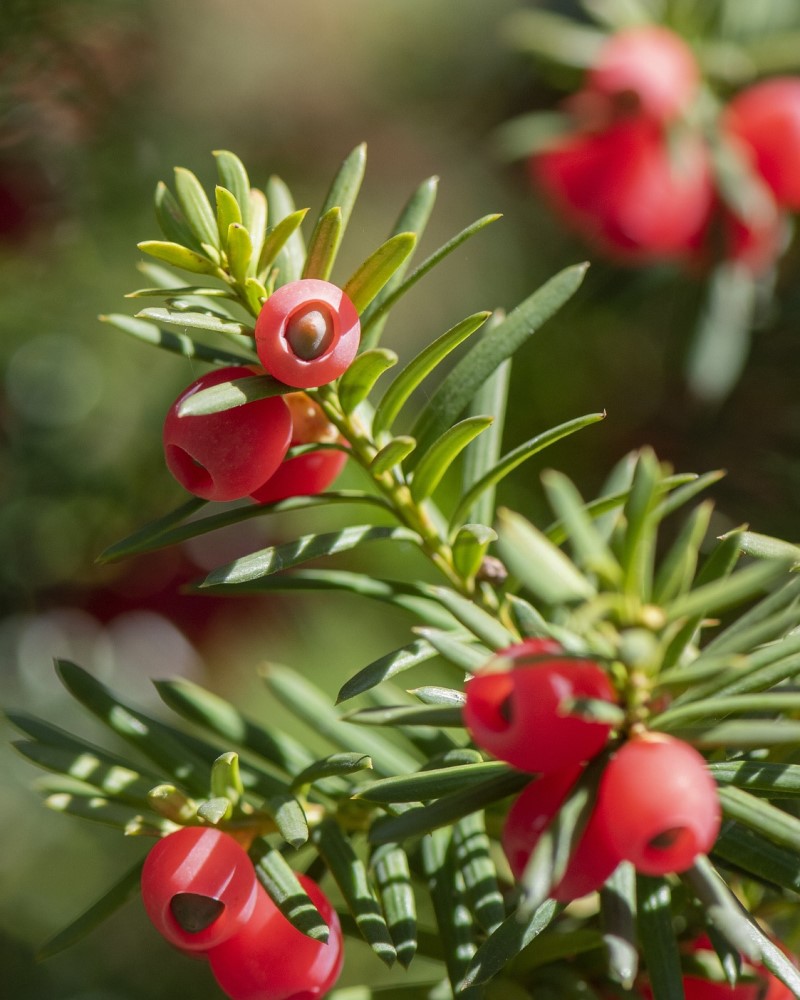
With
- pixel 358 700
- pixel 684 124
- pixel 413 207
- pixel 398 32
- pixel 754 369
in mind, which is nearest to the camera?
pixel 413 207

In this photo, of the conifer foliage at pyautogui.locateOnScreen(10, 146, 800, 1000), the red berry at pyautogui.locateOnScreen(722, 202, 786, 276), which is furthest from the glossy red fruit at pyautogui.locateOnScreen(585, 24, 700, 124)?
the conifer foliage at pyautogui.locateOnScreen(10, 146, 800, 1000)

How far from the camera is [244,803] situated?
50 centimetres

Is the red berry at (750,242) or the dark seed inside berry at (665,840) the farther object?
the red berry at (750,242)

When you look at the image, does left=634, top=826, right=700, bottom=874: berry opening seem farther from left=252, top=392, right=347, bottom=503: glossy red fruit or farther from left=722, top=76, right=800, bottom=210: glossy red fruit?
left=722, top=76, right=800, bottom=210: glossy red fruit

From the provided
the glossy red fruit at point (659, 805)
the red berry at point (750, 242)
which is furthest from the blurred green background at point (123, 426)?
the glossy red fruit at point (659, 805)

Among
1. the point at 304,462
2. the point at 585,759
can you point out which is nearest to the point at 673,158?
the point at 304,462

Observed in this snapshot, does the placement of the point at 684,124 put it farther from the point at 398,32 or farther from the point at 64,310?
the point at 398,32

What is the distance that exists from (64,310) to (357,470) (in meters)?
0.38

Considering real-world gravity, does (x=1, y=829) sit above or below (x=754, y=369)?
below

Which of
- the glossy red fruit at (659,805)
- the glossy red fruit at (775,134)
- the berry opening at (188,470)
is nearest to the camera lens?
the glossy red fruit at (659,805)

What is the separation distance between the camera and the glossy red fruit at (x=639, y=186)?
98cm

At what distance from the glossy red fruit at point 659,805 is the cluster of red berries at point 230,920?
17 centimetres

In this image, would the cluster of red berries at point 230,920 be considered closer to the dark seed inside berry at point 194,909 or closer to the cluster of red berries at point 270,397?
the dark seed inside berry at point 194,909

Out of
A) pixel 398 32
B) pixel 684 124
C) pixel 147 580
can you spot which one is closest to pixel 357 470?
pixel 147 580
